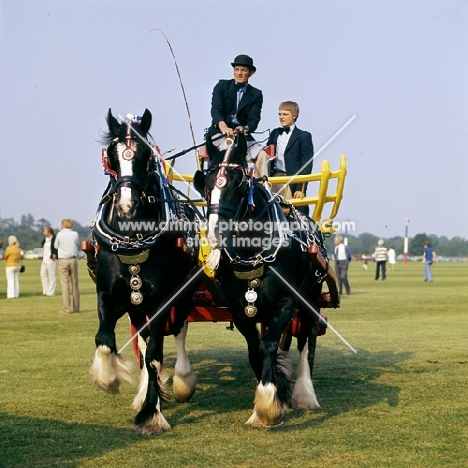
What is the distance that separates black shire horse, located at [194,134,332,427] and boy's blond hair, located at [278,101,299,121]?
2433 millimetres

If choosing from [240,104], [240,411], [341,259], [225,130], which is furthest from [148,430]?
[341,259]

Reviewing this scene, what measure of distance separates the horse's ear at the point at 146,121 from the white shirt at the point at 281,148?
2526 millimetres

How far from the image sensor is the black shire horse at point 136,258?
7.75 m

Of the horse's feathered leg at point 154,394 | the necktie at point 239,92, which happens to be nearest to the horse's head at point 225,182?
the horse's feathered leg at point 154,394

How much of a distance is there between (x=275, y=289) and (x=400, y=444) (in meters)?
1.86

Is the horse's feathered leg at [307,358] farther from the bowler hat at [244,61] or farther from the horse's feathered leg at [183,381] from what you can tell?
the bowler hat at [244,61]

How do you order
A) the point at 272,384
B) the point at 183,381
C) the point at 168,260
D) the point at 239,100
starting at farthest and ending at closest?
the point at 239,100
the point at 183,381
the point at 168,260
the point at 272,384

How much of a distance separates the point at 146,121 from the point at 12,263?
19.5m

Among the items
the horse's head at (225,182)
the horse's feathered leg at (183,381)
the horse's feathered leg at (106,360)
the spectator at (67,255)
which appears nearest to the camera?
the horse's head at (225,182)

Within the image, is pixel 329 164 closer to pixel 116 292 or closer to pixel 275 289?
pixel 275 289

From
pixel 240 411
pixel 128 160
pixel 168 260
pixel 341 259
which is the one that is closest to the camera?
pixel 128 160

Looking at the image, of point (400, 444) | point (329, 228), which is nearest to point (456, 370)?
point (329, 228)

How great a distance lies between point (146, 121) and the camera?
815 centimetres

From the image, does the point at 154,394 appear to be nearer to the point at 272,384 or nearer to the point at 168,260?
the point at 272,384
